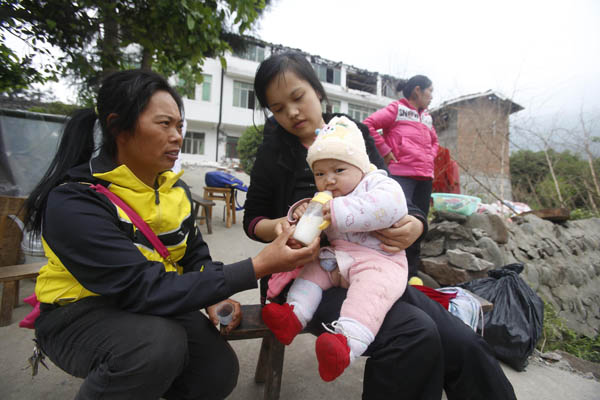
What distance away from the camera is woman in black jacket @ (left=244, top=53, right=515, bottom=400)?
1.11m

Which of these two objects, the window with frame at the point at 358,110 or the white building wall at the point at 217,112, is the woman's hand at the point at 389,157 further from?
the window with frame at the point at 358,110

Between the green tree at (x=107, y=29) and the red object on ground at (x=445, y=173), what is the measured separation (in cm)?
409

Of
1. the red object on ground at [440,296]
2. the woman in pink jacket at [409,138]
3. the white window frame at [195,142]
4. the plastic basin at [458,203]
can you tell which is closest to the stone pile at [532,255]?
the plastic basin at [458,203]

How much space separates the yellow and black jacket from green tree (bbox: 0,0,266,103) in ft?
6.82

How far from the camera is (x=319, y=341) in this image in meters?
1.04

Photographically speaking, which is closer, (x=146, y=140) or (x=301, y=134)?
(x=146, y=140)

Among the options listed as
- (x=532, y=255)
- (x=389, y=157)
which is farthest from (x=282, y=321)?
(x=532, y=255)

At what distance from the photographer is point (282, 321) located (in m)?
1.21

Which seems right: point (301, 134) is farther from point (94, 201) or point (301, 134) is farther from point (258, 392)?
point (258, 392)

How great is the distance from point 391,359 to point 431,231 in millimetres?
3104

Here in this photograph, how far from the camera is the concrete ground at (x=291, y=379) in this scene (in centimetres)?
171

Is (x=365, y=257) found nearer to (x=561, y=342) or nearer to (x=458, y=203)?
(x=458, y=203)

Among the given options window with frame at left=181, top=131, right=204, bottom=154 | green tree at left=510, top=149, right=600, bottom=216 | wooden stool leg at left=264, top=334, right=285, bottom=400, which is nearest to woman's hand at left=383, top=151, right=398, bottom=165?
wooden stool leg at left=264, top=334, right=285, bottom=400

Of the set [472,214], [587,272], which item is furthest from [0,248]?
[587,272]
